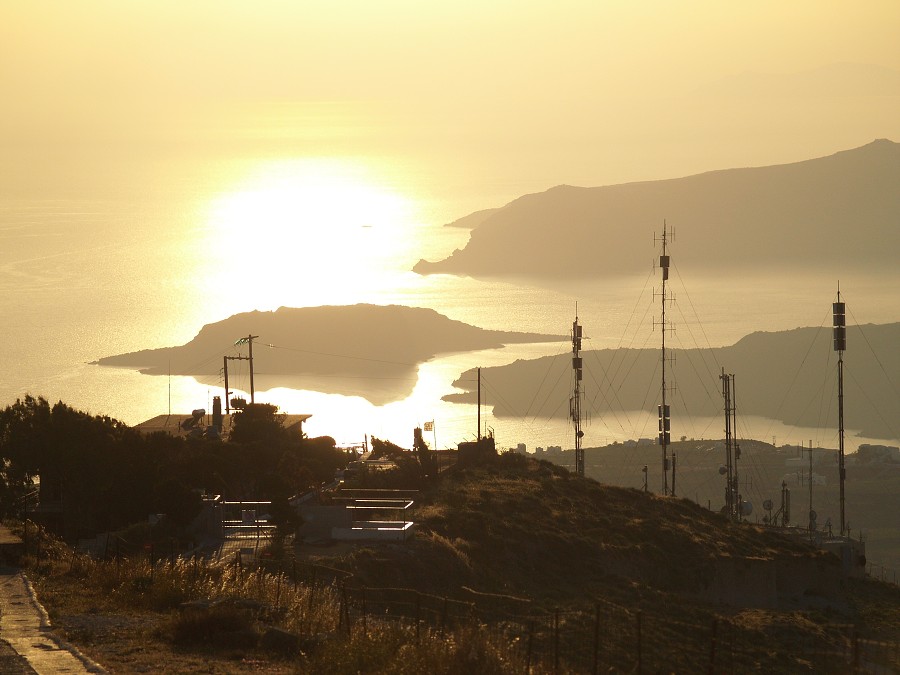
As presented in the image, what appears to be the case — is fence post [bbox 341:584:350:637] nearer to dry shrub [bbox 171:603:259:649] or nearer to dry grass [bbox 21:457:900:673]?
dry grass [bbox 21:457:900:673]

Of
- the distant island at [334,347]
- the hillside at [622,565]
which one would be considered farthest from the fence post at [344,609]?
A: the distant island at [334,347]

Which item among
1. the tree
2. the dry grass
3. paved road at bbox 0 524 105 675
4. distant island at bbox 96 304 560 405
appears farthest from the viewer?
distant island at bbox 96 304 560 405

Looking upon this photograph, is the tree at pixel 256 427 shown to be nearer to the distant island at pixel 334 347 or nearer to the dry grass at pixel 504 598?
the dry grass at pixel 504 598

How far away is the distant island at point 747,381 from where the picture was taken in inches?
5197

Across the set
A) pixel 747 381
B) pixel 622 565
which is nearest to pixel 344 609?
pixel 622 565

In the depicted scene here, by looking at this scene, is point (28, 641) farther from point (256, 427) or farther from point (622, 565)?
point (256, 427)

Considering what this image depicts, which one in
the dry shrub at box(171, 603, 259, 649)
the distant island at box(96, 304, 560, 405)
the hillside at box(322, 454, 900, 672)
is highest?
the distant island at box(96, 304, 560, 405)

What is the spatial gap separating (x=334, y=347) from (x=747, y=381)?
160ft

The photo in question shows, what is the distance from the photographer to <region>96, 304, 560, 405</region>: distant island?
440ft

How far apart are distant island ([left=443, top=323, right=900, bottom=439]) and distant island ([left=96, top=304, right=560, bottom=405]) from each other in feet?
41.3

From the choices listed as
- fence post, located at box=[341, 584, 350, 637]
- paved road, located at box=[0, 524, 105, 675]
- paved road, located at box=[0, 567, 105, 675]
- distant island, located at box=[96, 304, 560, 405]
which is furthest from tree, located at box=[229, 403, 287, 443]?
distant island, located at box=[96, 304, 560, 405]

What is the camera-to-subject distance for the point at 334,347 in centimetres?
15500

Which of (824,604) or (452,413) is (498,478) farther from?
(452,413)

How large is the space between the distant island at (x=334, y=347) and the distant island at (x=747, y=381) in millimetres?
12599
